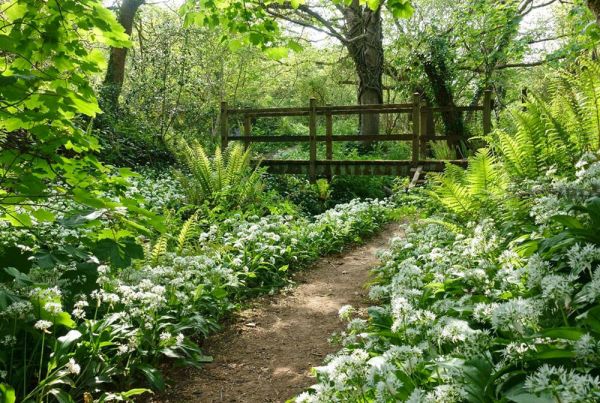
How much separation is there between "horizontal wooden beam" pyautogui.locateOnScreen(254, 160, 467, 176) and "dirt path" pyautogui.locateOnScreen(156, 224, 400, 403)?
531cm

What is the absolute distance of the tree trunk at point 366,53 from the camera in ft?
50.3

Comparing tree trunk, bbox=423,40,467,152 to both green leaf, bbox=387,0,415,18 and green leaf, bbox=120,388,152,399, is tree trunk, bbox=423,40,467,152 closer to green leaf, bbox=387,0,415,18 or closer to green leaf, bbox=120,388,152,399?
green leaf, bbox=387,0,415,18

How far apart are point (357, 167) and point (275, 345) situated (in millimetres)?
7658

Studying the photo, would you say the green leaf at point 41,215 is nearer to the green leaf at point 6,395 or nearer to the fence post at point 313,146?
the green leaf at point 6,395

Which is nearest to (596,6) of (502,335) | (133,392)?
(502,335)

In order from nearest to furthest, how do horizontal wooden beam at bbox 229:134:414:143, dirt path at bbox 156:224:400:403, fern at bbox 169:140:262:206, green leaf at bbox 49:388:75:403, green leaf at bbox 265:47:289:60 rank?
green leaf at bbox 49:388:75:403, dirt path at bbox 156:224:400:403, green leaf at bbox 265:47:289:60, fern at bbox 169:140:262:206, horizontal wooden beam at bbox 229:134:414:143

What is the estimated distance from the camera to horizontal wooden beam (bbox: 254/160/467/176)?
36.4ft

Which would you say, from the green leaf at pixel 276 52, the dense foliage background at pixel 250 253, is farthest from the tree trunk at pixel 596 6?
the green leaf at pixel 276 52

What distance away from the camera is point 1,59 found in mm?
2934

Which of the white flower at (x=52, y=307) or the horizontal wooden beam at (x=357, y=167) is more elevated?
the horizontal wooden beam at (x=357, y=167)

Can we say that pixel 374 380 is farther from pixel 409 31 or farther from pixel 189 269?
pixel 409 31

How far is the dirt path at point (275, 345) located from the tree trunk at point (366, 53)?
10.3m

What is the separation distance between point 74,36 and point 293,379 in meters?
2.75

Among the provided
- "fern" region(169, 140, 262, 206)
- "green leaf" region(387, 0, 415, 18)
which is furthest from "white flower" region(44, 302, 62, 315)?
"fern" region(169, 140, 262, 206)
